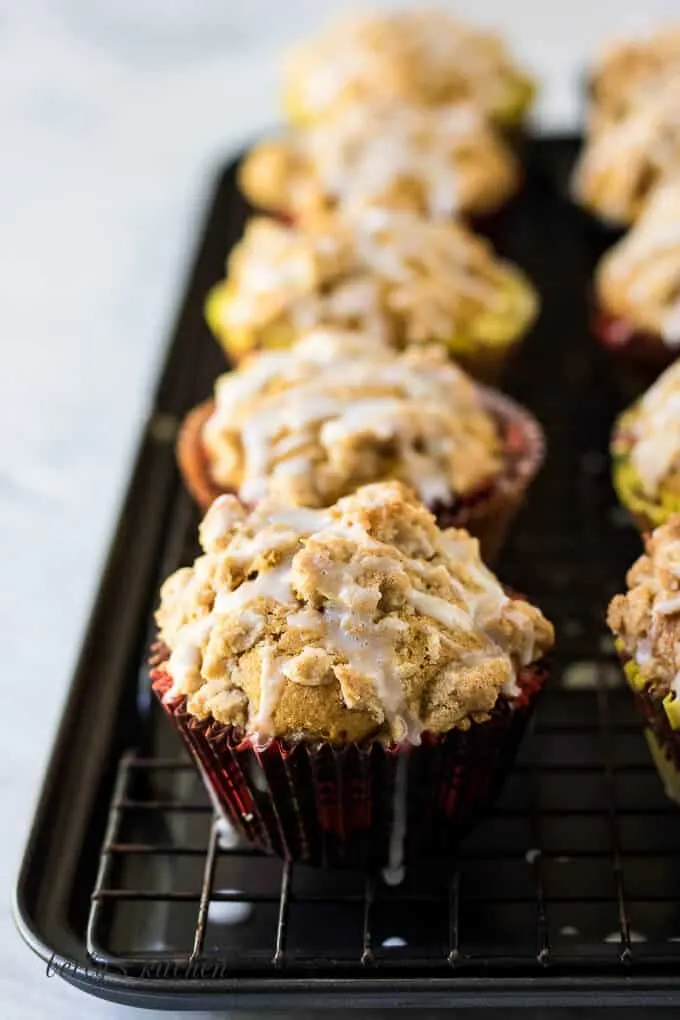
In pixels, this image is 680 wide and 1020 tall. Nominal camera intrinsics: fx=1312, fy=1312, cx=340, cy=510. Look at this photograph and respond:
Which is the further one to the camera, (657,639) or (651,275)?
(651,275)

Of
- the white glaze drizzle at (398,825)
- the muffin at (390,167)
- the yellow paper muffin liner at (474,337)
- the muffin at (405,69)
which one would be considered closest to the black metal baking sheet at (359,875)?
the white glaze drizzle at (398,825)

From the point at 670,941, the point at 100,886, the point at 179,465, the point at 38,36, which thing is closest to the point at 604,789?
the point at 670,941

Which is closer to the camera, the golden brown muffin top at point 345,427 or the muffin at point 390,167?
the golden brown muffin top at point 345,427

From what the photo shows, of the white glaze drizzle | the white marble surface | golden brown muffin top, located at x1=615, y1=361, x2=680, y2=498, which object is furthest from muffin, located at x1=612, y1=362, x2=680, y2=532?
the white marble surface

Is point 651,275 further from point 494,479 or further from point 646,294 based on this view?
point 494,479

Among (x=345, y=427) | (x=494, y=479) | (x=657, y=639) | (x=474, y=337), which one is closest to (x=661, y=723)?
(x=657, y=639)

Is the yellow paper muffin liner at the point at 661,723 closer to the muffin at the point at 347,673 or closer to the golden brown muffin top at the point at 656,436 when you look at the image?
the muffin at the point at 347,673

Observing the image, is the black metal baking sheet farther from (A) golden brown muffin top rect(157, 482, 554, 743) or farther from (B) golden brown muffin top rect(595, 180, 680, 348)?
(B) golden brown muffin top rect(595, 180, 680, 348)
